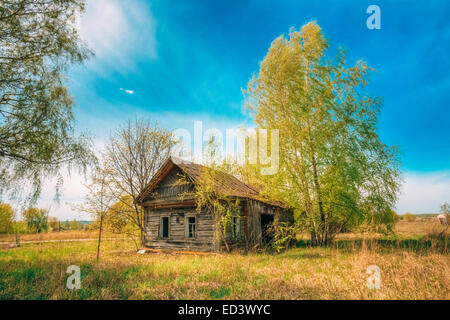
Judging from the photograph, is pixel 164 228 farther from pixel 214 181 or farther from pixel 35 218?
pixel 35 218

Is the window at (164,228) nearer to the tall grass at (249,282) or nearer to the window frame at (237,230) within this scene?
the window frame at (237,230)

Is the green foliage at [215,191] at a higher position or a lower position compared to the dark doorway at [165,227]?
higher

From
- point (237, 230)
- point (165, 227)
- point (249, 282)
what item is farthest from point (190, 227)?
point (249, 282)

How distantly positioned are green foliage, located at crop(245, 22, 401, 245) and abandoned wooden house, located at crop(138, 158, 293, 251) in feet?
8.13

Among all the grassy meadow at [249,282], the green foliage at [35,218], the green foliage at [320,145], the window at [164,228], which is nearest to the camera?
the grassy meadow at [249,282]

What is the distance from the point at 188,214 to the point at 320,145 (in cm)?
898

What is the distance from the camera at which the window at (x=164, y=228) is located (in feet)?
51.8

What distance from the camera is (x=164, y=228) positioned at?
52.5 ft

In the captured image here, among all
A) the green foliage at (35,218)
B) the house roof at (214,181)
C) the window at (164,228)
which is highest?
the house roof at (214,181)

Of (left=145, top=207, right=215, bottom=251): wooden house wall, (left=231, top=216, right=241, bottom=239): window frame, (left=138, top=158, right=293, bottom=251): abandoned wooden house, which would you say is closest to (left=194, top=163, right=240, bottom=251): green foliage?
(left=138, top=158, right=293, bottom=251): abandoned wooden house

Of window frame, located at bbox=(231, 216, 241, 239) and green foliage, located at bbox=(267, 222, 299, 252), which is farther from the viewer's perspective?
window frame, located at bbox=(231, 216, 241, 239)

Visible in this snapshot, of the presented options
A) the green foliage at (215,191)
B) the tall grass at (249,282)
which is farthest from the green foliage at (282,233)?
the tall grass at (249,282)

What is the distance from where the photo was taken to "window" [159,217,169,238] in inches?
621

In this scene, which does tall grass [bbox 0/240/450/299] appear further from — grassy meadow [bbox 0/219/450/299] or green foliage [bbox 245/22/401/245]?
green foliage [bbox 245/22/401/245]
